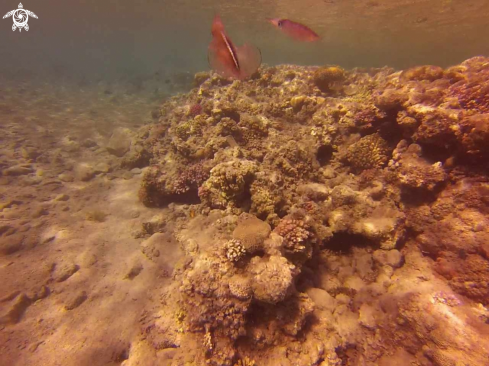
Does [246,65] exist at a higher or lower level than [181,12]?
lower

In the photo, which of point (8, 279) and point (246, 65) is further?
point (8, 279)

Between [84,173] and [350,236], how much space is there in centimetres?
911

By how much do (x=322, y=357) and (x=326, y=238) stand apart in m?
1.83

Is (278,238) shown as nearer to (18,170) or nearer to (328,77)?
(328,77)

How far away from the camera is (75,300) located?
4.48 metres

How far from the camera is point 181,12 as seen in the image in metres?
40.5

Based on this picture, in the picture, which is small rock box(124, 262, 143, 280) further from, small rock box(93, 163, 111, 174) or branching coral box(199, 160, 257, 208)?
small rock box(93, 163, 111, 174)

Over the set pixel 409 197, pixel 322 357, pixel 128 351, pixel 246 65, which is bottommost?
pixel 128 351

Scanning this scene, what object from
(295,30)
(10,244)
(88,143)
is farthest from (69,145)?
(295,30)

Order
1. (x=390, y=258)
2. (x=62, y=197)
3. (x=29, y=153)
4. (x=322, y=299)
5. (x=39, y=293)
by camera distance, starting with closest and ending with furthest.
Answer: (x=322, y=299) < (x=390, y=258) < (x=39, y=293) < (x=62, y=197) < (x=29, y=153)

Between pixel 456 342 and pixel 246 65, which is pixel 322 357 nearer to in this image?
pixel 456 342

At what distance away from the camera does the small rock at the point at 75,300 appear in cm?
441

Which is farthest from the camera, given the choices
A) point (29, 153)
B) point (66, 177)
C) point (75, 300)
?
point (29, 153)

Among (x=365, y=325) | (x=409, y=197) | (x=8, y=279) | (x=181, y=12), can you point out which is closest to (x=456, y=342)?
(x=365, y=325)
